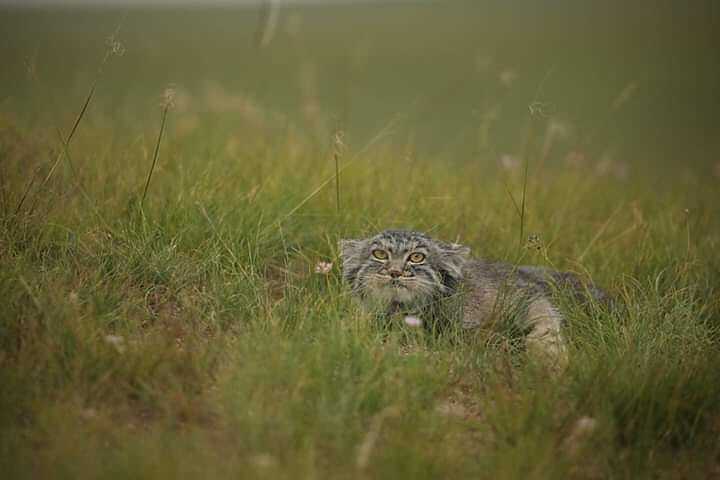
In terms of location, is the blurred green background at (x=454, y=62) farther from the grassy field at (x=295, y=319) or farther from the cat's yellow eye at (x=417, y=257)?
the cat's yellow eye at (x=417, y=257)

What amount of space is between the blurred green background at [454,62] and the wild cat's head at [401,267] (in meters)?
9.65

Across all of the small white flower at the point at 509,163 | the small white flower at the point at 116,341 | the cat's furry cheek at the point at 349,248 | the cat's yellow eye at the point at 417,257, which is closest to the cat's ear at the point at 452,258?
the cat's yellow eye at the point at 417,257

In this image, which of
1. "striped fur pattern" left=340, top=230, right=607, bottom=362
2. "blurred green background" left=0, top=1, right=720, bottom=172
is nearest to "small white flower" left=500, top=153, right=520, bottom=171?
"striped fur pattern" left=340, top=230, right=607, bottom=362

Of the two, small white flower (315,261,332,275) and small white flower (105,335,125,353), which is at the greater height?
small white flower (315,261,332,275)

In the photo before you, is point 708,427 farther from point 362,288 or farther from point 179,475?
point 179,475

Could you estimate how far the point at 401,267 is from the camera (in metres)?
4.73

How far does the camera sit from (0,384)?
11.7 ft

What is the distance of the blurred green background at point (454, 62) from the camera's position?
19.0m

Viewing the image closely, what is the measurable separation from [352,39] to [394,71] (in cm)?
206

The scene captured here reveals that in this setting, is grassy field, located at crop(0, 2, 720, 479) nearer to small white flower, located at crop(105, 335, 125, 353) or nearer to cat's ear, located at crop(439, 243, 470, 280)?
small white flower, located at crop(105, 335, 125, 353)

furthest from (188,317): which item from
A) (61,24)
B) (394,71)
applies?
(61,24)

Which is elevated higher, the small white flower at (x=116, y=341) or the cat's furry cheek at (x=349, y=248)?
the cat's furry cheek at (x=349, y=248)

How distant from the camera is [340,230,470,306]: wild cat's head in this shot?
15.5 ft

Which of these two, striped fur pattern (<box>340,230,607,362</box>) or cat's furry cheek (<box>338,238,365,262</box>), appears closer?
striped fur pattern (<box>340,230,607,362</box>)
